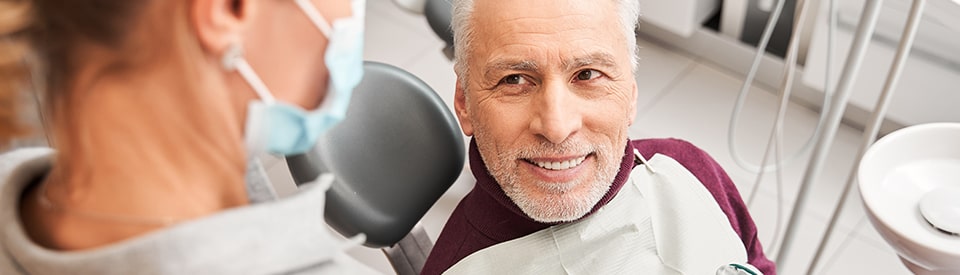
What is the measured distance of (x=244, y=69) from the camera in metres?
0.76

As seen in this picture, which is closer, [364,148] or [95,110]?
[95,110]

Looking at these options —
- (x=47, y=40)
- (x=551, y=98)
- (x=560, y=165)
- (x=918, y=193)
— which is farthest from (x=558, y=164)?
(x=47, y=40)

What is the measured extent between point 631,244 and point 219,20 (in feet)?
2.95

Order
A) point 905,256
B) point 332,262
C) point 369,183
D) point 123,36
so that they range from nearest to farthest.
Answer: point 123,36 → point 332,262 → point 905,256 → point 369,183

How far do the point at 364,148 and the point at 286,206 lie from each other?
2.97 ft

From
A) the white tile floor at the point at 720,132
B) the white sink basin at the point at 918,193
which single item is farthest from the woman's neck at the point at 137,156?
the white tile floor at the point at 720,132

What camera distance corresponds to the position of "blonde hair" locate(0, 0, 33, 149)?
0.70 m

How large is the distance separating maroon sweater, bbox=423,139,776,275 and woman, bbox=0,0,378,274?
0.66 meters

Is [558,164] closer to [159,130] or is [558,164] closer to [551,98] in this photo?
[551,98]

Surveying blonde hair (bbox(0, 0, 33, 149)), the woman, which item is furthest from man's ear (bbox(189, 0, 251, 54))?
blonde hair (bbox(0, 0, 33, 149))

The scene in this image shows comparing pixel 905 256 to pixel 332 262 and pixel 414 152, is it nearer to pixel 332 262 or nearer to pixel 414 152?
pixel 414 152

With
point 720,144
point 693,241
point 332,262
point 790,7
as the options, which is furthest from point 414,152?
point 790,7

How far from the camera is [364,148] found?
167 centimetres

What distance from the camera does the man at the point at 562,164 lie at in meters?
1.35
